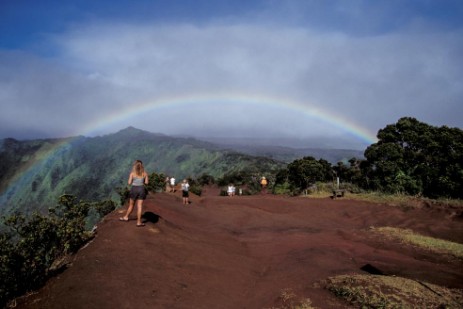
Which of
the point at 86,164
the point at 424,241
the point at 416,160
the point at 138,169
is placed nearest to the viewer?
the point at 138,169

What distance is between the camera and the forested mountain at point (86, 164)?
11462 cm

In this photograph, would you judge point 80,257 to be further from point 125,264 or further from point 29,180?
point 29,180

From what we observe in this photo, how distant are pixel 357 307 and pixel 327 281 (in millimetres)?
1582

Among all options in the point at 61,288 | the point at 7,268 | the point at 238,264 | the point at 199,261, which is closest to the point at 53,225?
the point at 7,268

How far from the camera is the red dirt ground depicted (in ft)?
23.7

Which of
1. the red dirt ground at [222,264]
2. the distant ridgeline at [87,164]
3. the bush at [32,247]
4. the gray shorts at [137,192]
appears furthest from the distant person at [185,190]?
the distant ridgeline at [87,164]

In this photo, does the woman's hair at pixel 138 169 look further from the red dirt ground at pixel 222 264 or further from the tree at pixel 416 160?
the tree at pixel 416 160

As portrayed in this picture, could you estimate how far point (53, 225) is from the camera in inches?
367

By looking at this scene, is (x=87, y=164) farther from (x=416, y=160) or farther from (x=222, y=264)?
(x=222, y=264)

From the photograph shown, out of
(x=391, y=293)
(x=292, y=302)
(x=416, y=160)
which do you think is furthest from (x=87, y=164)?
(x=391, y=293)

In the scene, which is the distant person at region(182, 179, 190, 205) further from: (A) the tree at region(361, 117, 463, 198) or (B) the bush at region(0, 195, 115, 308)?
(A) the tree at region(361, 117, 463, 198)

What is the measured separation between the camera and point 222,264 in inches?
401

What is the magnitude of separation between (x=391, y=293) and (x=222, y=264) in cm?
432

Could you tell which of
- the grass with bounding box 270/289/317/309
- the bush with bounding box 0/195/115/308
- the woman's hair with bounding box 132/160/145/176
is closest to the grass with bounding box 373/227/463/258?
the grass with bounding box 270/289/317/309
